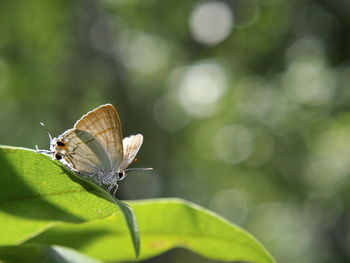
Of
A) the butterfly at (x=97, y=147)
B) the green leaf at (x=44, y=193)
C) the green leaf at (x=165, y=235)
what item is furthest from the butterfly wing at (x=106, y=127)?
the green leaf at (x=44, y=193)

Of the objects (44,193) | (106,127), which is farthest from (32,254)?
(106,127)

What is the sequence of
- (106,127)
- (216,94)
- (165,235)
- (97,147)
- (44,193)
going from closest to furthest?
(44,193)
(165,235)
(106,127)
(97,147)
(216,94)

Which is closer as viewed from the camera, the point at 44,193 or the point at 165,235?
the point at 44,193

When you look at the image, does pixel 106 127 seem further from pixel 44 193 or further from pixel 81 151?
pixel 44 193

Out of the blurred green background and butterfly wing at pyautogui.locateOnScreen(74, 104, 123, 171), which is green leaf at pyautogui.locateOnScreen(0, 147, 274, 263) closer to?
butterfly wing at pyautogui.locateOnScreen(74, 104, 123, 171)

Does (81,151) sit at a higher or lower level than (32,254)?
lower

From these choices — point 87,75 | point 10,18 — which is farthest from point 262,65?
point 10,18

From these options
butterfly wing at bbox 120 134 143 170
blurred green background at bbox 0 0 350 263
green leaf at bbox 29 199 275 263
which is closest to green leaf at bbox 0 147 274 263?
green leaf at bbox 29 199 275 263
